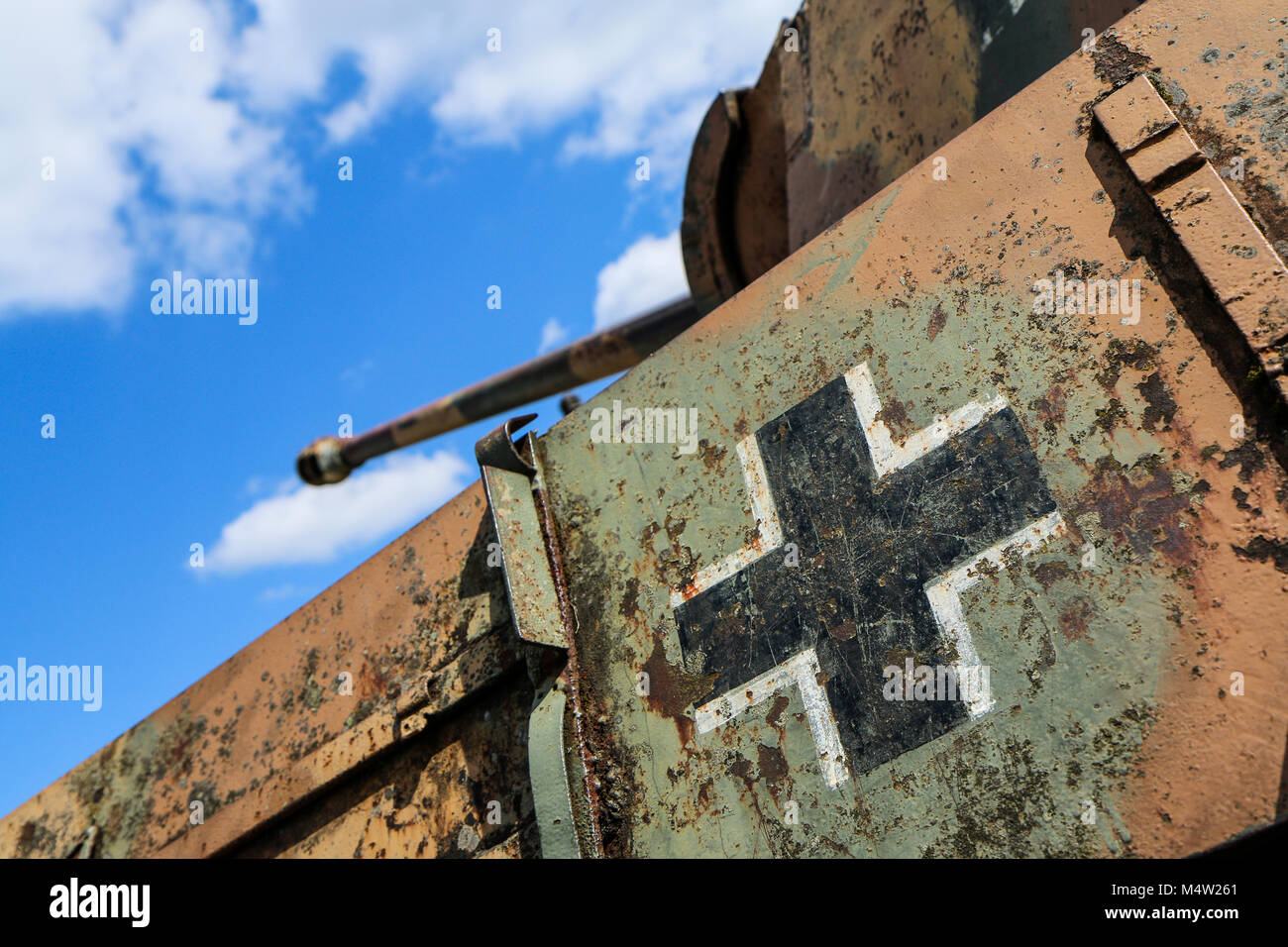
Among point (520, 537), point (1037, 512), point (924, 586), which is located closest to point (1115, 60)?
point (1037, 512)

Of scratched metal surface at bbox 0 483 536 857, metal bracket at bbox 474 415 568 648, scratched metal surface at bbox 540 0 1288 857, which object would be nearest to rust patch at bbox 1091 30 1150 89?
scratched metal surface at bbox 540 0 1288 857

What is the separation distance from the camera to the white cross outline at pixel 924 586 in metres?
1.40

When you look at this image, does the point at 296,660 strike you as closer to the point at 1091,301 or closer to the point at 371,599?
the point at 371,599

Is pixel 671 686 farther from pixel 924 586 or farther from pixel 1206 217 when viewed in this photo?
pixel 1206 217

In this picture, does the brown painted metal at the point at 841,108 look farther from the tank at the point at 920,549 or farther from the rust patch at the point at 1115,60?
the rust patch at the point at 1115,60

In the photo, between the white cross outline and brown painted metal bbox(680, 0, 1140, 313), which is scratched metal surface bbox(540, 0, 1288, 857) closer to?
the white cross outline

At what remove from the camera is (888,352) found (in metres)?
1.63

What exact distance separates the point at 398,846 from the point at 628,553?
80 centimetres

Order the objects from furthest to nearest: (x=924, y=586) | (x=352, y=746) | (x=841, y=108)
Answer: (x=841, y=108) < (x=352, y=746) < (x=924, y=586)

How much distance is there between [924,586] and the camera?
1.49 metres

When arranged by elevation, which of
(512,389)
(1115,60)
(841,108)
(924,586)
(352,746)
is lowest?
(924,586)

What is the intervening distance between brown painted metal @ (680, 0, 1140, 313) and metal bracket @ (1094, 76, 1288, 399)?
0.62m

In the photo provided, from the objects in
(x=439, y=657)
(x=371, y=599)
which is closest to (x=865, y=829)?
(x=439, y=657)

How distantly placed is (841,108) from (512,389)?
87.5 inches
